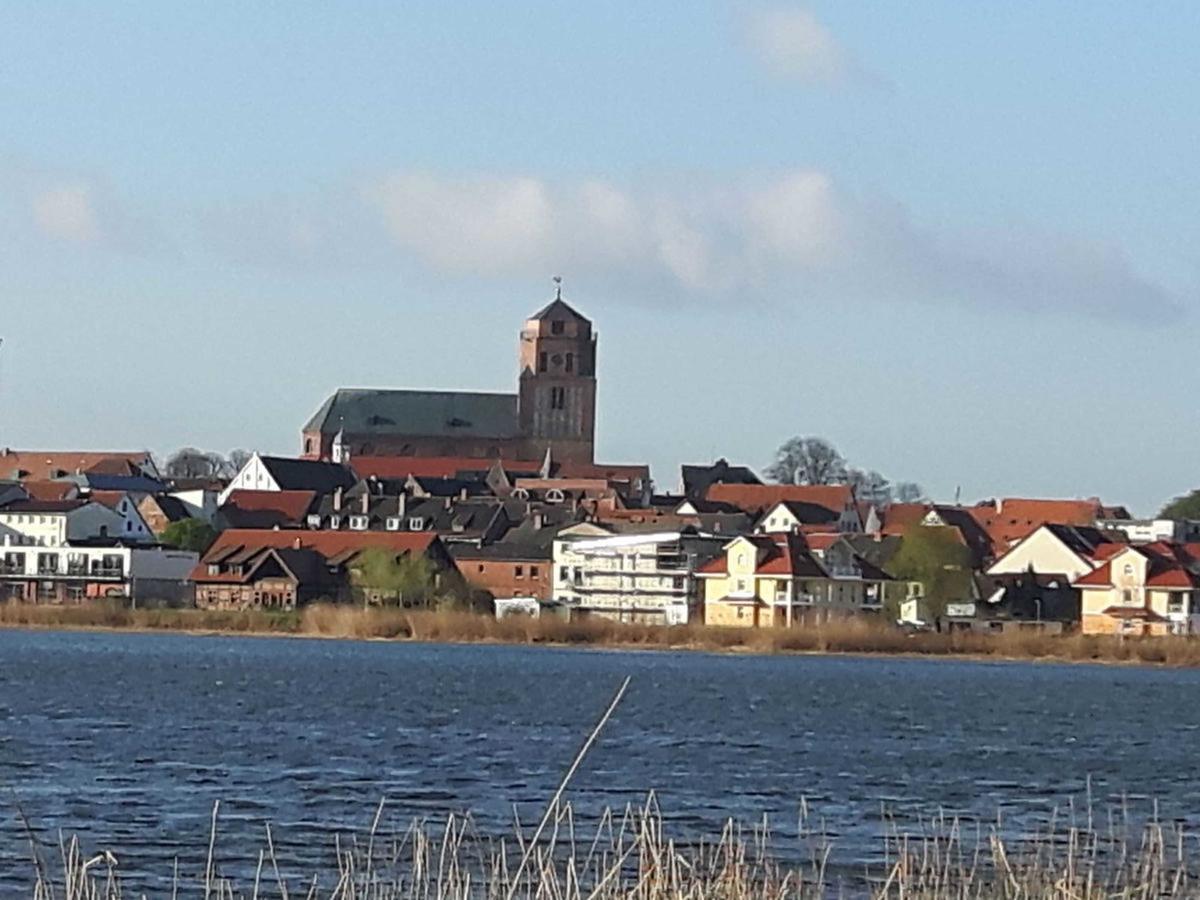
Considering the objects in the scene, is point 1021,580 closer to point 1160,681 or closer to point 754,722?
point 1160,681

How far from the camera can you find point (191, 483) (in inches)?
5979

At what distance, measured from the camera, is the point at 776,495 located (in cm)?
13750

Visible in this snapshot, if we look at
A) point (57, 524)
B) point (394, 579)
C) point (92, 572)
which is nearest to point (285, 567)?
point (394, 579)

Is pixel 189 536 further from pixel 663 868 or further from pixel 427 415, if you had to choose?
pixel 663 868

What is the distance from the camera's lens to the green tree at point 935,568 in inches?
3821

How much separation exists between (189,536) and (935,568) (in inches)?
1205

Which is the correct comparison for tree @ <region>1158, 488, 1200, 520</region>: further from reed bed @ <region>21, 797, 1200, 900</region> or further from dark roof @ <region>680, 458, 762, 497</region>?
reed bed @ <region>21, 797, 1200, 900</region>

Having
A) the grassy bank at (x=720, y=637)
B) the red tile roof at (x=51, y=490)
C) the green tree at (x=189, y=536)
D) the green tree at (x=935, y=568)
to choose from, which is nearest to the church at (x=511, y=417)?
the red tile roof at (x=51, y=490)

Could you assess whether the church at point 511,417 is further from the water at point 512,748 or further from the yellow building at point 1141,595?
the water at point 512,748

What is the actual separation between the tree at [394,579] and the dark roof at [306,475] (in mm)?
38919

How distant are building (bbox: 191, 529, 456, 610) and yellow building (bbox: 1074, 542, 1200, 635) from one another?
21935mm

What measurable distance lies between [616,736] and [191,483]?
376 ft

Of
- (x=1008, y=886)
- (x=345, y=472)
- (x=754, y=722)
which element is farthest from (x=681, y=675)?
(x=345, y=472)

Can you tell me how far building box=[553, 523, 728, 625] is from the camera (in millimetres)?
106062
